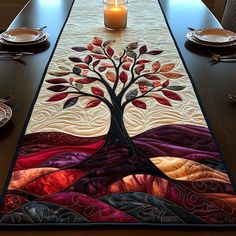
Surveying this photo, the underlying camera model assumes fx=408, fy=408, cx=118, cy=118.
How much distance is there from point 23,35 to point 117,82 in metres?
0.51

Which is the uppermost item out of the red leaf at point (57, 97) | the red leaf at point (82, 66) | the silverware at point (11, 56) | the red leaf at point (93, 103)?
the red leaf at point (93, 103)

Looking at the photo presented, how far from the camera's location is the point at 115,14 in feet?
5.11

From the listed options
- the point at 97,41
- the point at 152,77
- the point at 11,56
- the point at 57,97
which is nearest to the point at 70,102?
the point at 57,97

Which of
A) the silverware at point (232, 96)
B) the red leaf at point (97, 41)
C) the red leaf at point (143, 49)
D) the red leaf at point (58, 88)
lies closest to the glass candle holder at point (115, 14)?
the red leaf at point (97, 41)

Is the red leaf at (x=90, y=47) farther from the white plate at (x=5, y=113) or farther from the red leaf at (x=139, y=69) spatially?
the white plate at (x=5, y=113)

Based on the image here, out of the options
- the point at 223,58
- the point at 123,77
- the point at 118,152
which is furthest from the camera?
the point at 223,58

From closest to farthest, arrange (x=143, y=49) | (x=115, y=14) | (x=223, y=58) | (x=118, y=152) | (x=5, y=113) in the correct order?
(x=118, y=152) → (x=5, y=113) → (x=223, y=58) → (x=143, y=49) → (x=115, y=14)

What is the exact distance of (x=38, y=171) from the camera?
764 mm

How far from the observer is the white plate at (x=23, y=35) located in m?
1.41

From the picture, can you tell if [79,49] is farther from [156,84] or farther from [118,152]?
[118,152]

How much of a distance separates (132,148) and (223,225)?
26cm

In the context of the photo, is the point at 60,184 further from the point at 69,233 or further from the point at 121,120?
the point at 121,120

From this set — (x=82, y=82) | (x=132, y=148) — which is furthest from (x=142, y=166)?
(x=82, y=82)

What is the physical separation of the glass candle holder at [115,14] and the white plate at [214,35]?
0.30 m
